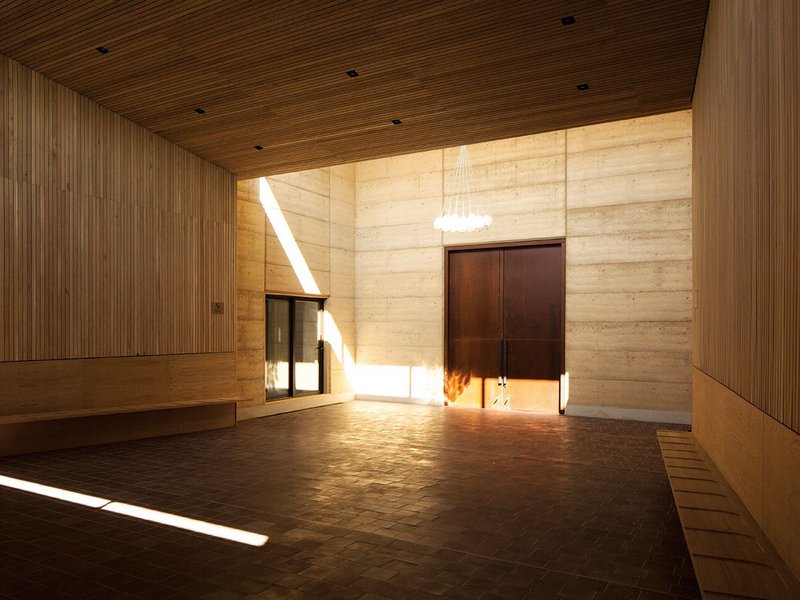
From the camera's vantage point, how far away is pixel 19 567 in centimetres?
345

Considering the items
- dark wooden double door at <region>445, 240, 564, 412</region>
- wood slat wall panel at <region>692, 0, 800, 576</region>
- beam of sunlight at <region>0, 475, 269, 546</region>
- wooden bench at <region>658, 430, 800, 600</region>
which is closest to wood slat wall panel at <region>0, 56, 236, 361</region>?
beam of sunlight at <region>0, 475, 269, 546</region>

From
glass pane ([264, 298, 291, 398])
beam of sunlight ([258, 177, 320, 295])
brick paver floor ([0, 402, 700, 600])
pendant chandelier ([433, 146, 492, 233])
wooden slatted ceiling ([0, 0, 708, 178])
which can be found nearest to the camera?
brick paver floor ([0, 402, 700, 600])

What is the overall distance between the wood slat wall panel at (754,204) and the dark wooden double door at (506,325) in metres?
5.53

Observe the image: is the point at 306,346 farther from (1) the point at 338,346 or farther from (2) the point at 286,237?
(2) the point at 286,237

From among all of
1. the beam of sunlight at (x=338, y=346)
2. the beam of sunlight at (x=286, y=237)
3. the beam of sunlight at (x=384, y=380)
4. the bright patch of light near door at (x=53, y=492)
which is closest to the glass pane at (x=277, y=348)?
the beam of sunlight at (x=286, y=237)

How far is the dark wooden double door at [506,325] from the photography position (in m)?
10.2

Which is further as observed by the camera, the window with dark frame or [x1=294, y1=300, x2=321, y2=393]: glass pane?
[x1=294, y1=300, x2=321, y2=393]: glass pane

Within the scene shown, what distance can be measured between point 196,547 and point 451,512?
188 centimetres

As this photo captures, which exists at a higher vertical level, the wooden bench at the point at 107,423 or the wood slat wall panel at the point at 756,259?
the wood slat wall panel at the point at 756,259

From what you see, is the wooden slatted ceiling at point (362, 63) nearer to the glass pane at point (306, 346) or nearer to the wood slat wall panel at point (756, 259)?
the wood slat wall panel at point (756, 259)

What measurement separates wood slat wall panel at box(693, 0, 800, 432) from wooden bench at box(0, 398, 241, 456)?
6403 mm

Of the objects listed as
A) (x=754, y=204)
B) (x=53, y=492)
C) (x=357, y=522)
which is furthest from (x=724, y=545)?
(x=53, y=492)

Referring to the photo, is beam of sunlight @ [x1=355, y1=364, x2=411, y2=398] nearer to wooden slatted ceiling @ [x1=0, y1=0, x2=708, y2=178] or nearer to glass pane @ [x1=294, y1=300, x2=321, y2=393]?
glass pane @ [x1=294, y1=300, x2=321, y2=393]

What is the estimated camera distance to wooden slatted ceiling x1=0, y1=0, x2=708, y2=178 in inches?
200
